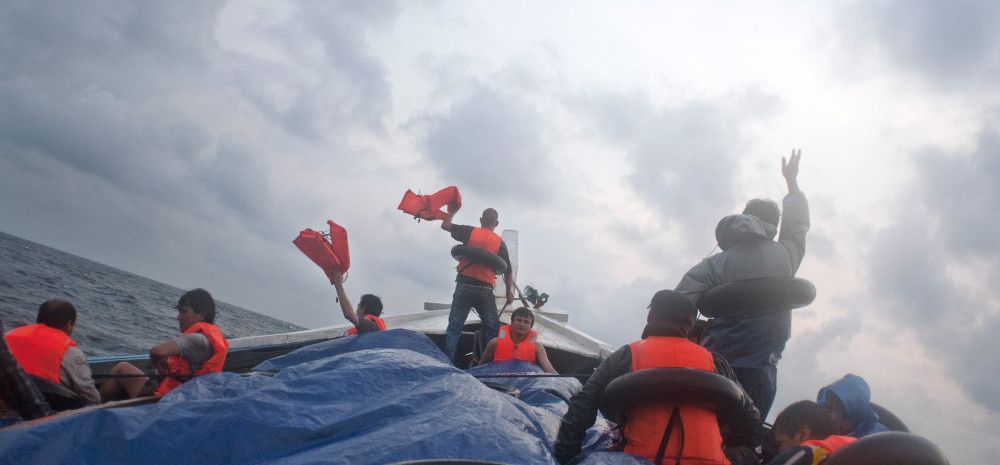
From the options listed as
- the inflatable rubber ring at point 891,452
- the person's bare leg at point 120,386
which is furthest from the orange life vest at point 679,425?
the person's bare leg at point 120,386

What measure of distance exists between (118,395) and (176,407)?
7.88 feet

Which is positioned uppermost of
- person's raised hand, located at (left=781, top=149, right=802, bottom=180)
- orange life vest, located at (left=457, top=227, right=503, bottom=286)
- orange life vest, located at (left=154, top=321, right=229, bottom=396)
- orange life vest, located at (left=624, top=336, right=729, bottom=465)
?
person's raised hand, located at (left=781, top=149, right=802, bottom=180)

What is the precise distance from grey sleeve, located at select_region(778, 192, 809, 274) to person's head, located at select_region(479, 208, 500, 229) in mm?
3481

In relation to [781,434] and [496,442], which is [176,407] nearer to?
[496,442]

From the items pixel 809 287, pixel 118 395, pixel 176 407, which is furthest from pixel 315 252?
pixel 809 287

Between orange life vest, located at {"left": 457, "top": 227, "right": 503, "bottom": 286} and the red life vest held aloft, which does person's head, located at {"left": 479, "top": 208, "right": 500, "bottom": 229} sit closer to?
orange life vest, located at {"left": 457, "top": 227, "right": 503, "bottom": 286}

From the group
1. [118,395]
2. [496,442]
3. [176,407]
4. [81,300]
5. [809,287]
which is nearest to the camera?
[496,442]

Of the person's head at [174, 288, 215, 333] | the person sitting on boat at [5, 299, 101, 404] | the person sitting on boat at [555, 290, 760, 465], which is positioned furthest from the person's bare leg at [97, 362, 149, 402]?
the person sitting on boat at [555, 290, 760, 465]

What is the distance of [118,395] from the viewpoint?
13.9ft

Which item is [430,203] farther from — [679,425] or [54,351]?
[679,425]

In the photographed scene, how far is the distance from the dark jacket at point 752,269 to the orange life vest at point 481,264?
2.96 metres

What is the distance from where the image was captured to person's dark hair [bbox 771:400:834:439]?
293 cm

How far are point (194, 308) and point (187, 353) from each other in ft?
1.49

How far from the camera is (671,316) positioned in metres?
2.80
